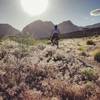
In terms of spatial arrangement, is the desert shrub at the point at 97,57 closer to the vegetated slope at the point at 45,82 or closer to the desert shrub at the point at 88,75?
the vegetated slope at the point at 45,82

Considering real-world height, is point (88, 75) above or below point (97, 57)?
below

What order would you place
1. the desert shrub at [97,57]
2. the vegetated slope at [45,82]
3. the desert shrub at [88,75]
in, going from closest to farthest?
the vegetated slope at [45,82] → the desert shrub at [88,75] → the desert shrub at [97,57]

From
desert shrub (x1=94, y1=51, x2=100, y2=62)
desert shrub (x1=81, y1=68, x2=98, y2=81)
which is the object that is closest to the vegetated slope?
desert shrub (x1=81, y1=68, x2=98, y2=81)

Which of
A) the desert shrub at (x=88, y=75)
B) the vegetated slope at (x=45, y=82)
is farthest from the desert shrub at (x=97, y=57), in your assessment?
the desert shrub at (x=88, y=75)

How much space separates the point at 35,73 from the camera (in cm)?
1164

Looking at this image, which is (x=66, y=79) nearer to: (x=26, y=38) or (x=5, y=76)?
(x=5, y=76)

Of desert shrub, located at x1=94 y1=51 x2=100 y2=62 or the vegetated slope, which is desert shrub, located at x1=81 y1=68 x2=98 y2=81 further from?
desert shrub, located at x1=94 y1=51 x2=100 y2=62

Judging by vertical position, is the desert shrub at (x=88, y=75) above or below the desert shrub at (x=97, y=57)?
below

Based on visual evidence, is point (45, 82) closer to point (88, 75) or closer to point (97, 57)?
point (88, 75)

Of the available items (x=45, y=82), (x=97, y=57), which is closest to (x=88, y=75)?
(x=45, y=82)

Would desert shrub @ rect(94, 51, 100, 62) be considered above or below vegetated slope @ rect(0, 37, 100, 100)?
above

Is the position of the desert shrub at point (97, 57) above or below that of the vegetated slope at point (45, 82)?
above

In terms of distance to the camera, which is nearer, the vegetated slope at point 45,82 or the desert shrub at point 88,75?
the vegetated slope at point 45,82

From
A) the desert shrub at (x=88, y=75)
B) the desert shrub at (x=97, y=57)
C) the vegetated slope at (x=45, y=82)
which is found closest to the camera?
the vegetated slope at (x=45, y=82)
